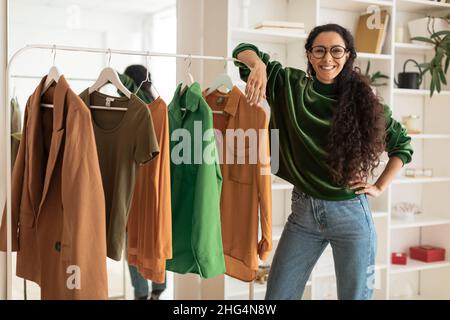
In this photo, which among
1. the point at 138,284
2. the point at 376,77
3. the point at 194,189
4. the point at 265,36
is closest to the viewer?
the point at 194,189

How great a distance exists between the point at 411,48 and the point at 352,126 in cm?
164

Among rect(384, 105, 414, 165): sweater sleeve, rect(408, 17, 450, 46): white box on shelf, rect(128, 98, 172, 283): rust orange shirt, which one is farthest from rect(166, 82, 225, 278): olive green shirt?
rect(408, 17, 450, 46): white box on shelf

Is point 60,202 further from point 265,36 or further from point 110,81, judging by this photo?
point 265,36

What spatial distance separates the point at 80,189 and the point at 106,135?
28 centimetres

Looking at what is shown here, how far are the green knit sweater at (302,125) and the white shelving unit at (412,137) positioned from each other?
2.27ft

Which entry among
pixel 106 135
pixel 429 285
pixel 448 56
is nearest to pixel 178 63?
pixel 106 135

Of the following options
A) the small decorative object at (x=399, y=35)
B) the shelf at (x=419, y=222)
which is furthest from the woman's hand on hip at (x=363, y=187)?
the small decorative object at (x=399, y=35)

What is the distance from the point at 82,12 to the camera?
8.41 feet

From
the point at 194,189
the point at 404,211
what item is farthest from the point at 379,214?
the point at 194,189

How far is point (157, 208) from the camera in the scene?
186cm

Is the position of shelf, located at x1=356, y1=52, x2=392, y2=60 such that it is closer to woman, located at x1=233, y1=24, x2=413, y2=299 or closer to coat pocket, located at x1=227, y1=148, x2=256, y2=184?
woman, located at x1=233, y1=24, x2=413, y2=299

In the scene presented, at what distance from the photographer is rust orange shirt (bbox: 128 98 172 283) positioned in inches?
73.2

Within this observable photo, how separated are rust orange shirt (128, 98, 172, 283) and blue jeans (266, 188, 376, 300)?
1.64 feet

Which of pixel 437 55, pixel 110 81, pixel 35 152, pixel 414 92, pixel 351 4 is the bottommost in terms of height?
pixel 35 152
